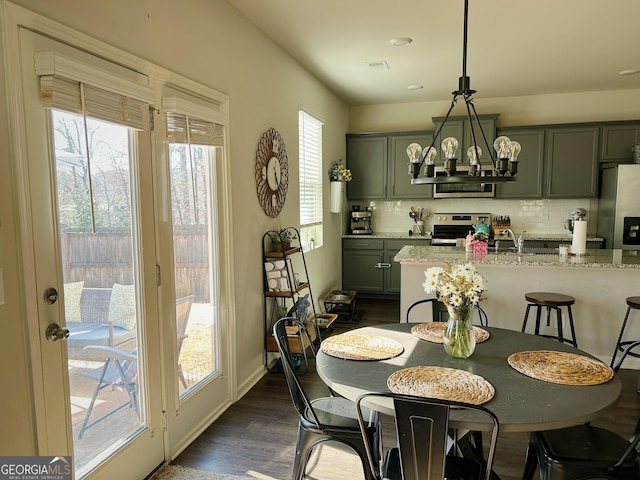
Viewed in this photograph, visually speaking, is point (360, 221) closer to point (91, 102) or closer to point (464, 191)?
point (464, 191)

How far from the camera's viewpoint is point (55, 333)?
1701 millimetres

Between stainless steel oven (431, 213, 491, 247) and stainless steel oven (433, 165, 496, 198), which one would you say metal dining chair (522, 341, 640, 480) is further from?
stainless steel oven (433, 165, 496, 198)

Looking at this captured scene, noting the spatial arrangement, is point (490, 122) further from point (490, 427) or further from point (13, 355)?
point (13, 355)

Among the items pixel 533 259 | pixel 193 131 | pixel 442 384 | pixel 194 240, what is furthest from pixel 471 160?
pixel 194 240

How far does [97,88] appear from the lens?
1.82 meters

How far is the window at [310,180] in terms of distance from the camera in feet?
15.1

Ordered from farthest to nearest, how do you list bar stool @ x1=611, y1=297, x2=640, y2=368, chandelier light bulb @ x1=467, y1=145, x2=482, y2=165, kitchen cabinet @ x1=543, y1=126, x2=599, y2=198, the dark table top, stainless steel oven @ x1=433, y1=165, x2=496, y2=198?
stainless steel oven @ x1=433, y1=165, x2=496, y2=198, kitchen cabinet @ x1=543, y1=126, x2=599, y2=198, bar stool @ x1=611, y1=297, x2=640, y2=368, chandelier light bulb @ x1=467, y1=145, x2=482, y2=165, the dark table top

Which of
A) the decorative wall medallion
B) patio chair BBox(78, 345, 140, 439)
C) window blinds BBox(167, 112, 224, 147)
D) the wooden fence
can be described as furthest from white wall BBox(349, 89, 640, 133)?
patio chair BBox(78, 345, 140, 439)

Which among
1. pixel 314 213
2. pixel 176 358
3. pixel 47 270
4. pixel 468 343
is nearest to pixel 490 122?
pixel 314 213

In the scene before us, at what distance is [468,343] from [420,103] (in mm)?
5061

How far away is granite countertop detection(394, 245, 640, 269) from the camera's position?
3.42 metres

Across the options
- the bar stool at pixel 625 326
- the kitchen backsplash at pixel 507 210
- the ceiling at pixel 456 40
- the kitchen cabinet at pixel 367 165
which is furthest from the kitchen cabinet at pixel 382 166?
the bar stool at pixel 625 326

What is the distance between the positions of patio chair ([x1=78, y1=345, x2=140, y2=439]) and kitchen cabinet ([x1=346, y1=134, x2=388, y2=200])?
4.65m

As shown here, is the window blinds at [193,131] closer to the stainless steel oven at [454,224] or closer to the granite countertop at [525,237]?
the granite countertop at [525,237]
